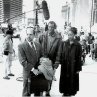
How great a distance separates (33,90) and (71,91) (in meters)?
1.13

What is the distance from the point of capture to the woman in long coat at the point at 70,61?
629 cm

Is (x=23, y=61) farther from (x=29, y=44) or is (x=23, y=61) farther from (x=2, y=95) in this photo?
(x=2, y=95)

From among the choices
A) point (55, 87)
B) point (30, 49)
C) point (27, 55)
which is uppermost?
point (30, 49)

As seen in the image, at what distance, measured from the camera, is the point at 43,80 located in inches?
228

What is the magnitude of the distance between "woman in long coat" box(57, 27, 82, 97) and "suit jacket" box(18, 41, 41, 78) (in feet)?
1.95

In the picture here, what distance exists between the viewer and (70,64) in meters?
6.37

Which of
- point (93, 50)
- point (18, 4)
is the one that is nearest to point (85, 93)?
point (93, 50)

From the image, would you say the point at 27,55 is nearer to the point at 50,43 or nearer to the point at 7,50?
the point at 50,43

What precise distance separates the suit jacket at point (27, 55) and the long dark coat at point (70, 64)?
Answer: 0.60 metres

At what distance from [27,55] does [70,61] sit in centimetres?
96

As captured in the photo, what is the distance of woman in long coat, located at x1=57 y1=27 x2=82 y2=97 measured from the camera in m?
6.29

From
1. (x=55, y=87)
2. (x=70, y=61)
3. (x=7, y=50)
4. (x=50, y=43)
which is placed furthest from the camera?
(x=7, y=50)

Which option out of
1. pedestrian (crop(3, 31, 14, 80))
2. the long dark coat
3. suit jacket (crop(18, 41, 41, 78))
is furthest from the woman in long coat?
pedestrian (crop(3, 31, 14, 80))

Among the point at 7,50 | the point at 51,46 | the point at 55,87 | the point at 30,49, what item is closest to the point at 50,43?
the point at 51,46
